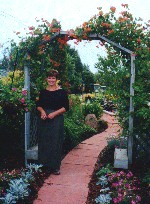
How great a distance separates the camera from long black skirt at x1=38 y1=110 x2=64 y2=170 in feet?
17.4

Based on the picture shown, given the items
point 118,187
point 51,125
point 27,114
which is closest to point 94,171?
point 51,125

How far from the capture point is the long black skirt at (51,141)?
530 cm

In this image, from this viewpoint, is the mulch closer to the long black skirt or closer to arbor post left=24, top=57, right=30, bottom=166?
the long black skirt

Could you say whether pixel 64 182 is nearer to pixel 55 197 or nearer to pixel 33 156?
pixel 55 197

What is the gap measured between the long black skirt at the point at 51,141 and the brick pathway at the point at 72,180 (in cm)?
27

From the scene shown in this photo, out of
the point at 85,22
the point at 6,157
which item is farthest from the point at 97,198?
the point at 85,22

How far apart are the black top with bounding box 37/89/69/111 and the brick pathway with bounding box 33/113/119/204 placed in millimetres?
1099

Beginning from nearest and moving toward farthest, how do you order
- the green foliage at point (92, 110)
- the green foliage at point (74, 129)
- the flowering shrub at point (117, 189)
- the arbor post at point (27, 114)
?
1. the flowering shrub at point (117, 189)
2. the arbor post at point (27, 114)
3. the green foliage at point (74, 129)
4. the green foliage at point (92, 110)

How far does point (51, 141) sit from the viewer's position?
533 centimetres

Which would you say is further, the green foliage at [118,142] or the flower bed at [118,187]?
the green foliage at [118,142]

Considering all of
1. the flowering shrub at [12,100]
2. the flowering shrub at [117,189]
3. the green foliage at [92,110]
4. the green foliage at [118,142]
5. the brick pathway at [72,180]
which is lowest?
the brick pathway at [72,180]

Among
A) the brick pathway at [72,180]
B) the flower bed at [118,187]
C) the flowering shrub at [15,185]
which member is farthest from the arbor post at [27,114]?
the flower bed at [118,187]

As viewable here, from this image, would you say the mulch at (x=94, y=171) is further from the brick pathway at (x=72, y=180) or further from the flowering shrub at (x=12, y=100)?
the flowering shrub at (x=12, y=100)

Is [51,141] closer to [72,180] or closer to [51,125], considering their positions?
[51,125]
